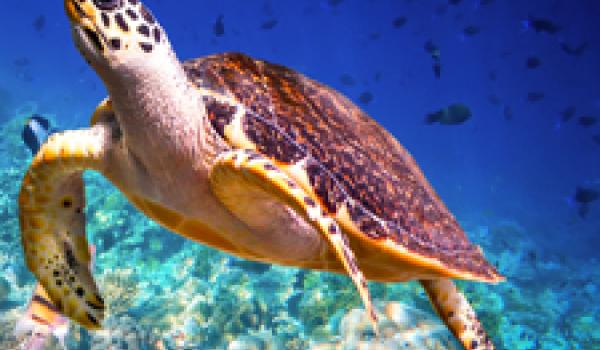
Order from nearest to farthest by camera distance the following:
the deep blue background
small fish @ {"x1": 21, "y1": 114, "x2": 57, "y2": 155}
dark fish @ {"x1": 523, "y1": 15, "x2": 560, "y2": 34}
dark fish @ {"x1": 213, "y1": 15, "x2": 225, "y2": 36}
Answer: small fish @ {"x1": 21, "y1": 114, "x2": 57, "y2": 155}, dark fish @ {"x1": 523, "y1": 15, "x2": 560, "y2": 34}, dark fish @ {"x1": 213, "y1": 15, "x2": 225, "y2": 36}, the deep blue background

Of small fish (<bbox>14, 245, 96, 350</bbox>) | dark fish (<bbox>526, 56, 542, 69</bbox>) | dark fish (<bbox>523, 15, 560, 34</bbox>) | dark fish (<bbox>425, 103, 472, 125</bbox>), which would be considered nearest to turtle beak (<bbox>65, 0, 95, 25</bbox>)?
small fish (<bbox>14, 245, 96, 350</bbox>)

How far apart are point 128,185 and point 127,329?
121 inches

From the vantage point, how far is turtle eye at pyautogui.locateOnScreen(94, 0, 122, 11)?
1288mm

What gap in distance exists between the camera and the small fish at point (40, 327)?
10.1 ft

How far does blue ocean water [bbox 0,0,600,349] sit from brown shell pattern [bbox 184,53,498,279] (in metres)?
1.97

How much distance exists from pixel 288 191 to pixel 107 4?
945mm

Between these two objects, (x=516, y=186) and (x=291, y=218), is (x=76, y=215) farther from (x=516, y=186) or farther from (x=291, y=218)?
(x=516, y=186)

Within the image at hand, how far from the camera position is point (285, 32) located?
2194 inches

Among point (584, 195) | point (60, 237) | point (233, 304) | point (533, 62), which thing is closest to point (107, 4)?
point (60, 237)

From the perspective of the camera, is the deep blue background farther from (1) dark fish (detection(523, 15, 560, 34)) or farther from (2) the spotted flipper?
(2) the spotted flipper

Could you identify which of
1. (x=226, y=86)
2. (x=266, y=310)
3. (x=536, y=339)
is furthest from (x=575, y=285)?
(x=226, y=86)

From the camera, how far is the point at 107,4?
1.30 m

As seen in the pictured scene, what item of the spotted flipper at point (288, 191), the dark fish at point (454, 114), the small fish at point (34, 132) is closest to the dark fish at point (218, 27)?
the small fish at point (34, 132)

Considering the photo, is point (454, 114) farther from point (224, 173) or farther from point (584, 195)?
point (224, 173)
